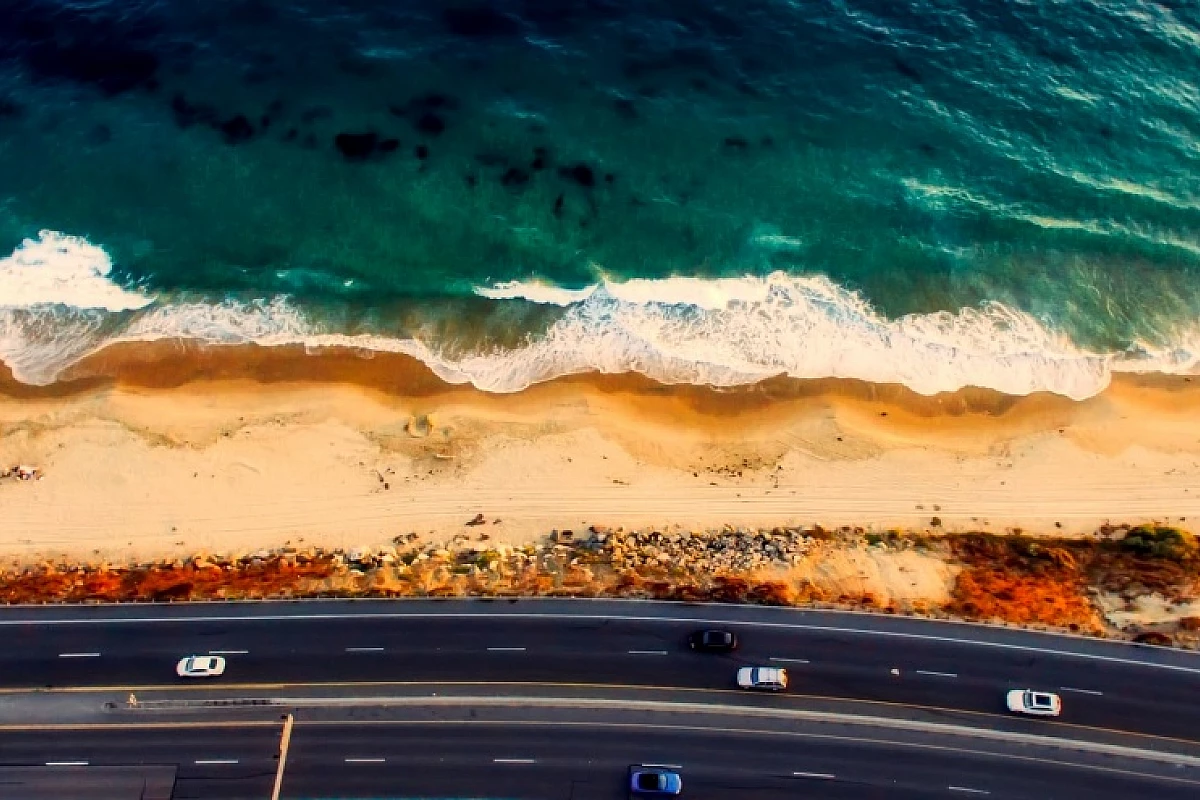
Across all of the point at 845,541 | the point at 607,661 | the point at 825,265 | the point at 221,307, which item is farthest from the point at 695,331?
the point at 221,307

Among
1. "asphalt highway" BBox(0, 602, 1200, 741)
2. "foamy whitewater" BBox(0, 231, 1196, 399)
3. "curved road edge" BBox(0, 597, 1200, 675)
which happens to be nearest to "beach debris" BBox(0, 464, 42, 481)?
"foamy whitewater" BBox(0, 231, 1196, 399)

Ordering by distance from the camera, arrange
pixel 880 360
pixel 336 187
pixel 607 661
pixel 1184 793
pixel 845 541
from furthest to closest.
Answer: pixel 336 187, pixel 880 360, pixel 845 541, pixel 607 661, pixel 1184 793

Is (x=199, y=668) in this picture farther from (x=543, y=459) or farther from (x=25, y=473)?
(x=543, y=459)

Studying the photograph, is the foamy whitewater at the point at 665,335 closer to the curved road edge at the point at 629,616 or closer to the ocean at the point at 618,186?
the ocean at the point at 618,186

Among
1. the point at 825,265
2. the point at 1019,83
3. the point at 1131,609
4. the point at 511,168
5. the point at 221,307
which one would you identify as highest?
the point at 1019,83

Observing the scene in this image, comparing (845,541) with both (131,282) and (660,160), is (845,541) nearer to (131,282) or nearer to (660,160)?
(660,160)

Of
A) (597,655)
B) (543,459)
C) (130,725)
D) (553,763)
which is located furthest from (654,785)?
(130,725)

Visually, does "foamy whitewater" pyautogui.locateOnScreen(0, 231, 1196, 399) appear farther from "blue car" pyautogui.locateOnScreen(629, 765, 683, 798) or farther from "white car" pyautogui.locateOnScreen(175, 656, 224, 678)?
"blue car" pyautogui.locateOnScreen(629, 765, 683, 798)
